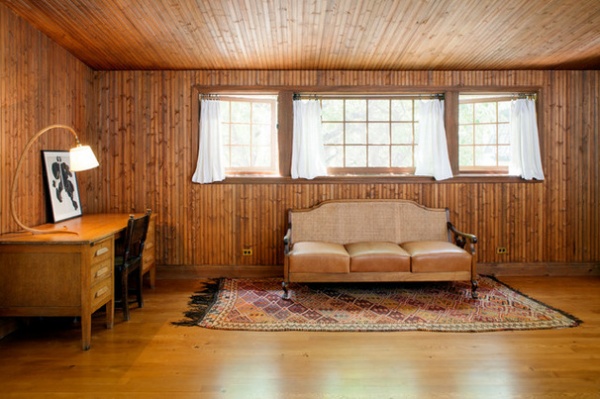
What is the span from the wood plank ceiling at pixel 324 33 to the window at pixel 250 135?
0.52 metres

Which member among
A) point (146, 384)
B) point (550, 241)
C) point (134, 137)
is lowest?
point (146, 384)

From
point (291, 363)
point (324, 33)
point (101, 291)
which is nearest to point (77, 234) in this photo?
point (101, 291)

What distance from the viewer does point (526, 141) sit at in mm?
5457

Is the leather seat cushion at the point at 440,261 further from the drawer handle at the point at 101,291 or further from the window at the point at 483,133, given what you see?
the drawer handle at the point at 101,291

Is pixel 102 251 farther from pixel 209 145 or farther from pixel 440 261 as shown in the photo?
pixel 440 261

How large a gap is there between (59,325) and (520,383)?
3637 mm

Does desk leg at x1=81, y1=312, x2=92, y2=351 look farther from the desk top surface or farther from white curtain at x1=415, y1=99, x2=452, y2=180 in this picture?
white curtain at x1=415, y1=99, x2=452, y2=180

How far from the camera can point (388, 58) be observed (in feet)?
16.4

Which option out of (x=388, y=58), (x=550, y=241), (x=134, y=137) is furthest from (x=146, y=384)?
(x=550, y=241)

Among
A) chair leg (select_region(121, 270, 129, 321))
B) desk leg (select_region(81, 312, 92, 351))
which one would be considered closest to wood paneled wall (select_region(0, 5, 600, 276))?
chair leg (select_region(121, 270, 129, 321))

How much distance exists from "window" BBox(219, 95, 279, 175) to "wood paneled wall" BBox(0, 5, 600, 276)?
25cm

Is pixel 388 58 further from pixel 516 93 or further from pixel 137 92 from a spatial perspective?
pixel 137 92

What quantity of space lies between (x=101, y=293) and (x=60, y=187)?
1632mm

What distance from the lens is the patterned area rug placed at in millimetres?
3699
